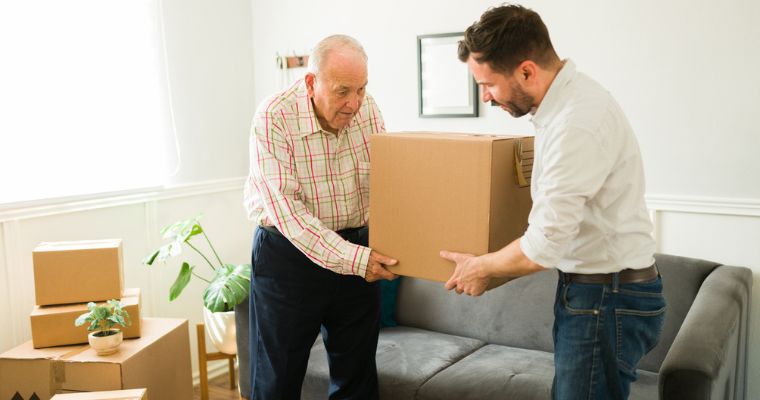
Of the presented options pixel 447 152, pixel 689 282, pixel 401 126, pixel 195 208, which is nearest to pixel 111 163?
pixel 195 208

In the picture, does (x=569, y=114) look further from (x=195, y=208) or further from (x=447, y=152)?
(x=195, y=208)

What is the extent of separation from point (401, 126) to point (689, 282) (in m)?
1.41

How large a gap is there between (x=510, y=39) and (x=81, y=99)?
2.02 meters

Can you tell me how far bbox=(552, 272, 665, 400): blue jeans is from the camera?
1516 millimetres

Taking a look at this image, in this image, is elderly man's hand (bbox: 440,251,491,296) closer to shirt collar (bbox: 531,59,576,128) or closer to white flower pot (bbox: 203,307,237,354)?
shirt collar (bbox: 531,59,576,128)

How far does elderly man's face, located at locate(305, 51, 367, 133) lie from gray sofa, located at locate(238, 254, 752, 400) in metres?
1.01

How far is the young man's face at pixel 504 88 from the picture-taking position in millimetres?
1534

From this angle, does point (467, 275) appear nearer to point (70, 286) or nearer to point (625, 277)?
point (625, 277)

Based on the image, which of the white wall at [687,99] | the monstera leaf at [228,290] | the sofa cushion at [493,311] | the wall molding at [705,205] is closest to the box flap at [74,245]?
the monstera leaf at [228,290]

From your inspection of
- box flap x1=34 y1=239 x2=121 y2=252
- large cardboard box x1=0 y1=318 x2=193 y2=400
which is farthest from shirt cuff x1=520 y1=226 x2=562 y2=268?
box flap x1=34 y1=239 x2=121 y2=252

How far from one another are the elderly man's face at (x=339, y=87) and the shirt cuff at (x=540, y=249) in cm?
63

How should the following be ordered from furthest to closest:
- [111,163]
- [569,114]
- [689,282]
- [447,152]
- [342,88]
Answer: [111,163] < [689,282] < [342,88] < [447,152] < [569,114]

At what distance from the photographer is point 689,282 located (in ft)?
7.95

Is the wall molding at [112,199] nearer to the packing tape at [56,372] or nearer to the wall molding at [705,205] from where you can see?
the packing tape at [56,372]
